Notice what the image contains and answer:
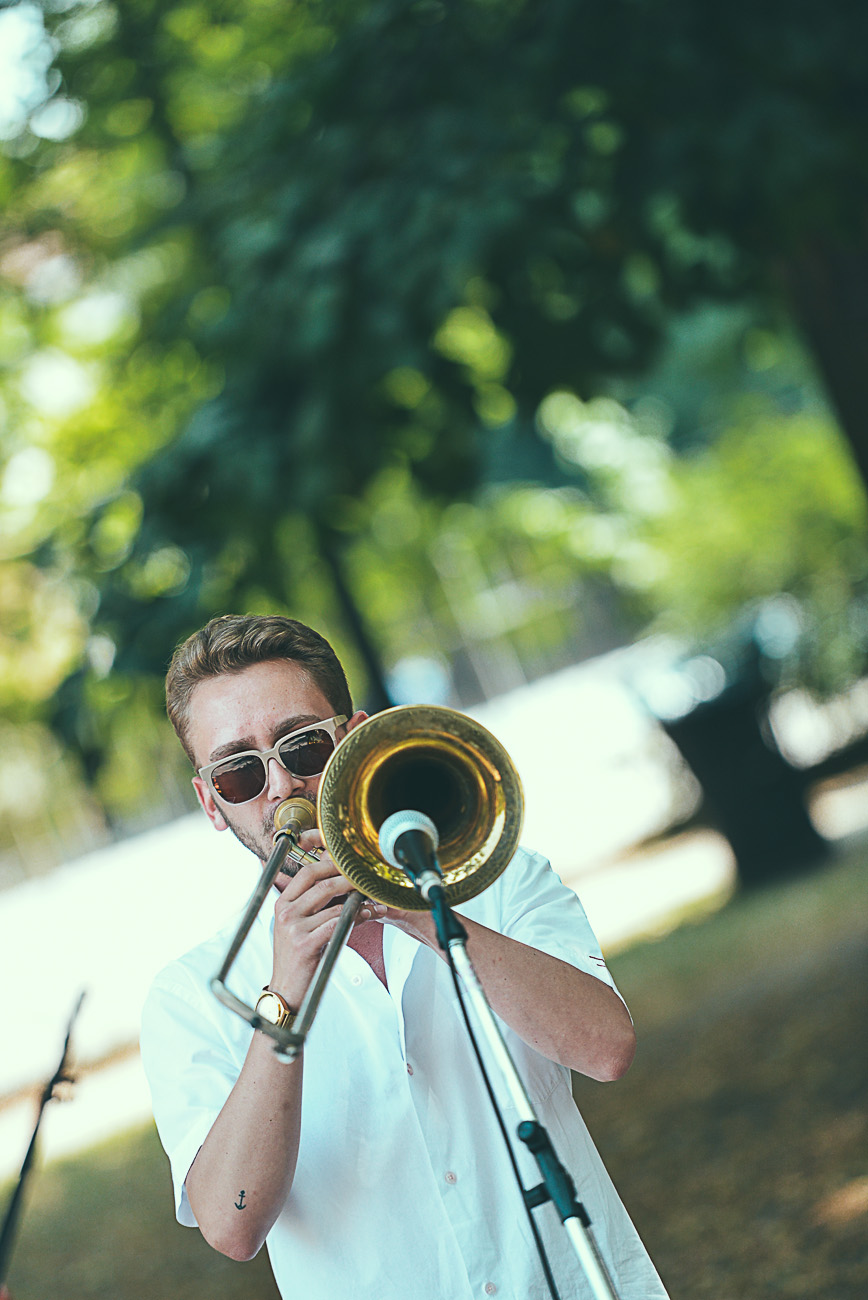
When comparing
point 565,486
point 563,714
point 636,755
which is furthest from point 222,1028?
point 563,714

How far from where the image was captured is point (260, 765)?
69.5 inches

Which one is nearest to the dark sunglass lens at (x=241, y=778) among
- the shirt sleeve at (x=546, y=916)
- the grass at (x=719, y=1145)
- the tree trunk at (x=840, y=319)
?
the shirt sleeve at (x=546, y=916)

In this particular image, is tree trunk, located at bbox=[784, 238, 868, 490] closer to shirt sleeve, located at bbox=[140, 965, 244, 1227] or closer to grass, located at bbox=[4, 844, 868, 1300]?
grass, located at bbox=[4, 844, 868, 1300]

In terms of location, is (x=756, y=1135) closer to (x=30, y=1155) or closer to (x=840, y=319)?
(x=840, y=319)

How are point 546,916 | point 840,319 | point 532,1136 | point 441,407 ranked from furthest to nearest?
point 840,319
point 441,407
point 546,916
point 532,1136

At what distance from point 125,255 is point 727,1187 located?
517 centimetres

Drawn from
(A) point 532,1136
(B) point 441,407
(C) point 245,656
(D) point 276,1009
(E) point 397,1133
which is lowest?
(A) point 532,1136

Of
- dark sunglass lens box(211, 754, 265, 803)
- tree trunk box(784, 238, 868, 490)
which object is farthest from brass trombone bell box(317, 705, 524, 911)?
tree trunk box(784, 238, 868, 490)

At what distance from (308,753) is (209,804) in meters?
0.16

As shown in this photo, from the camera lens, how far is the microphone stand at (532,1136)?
1.48m

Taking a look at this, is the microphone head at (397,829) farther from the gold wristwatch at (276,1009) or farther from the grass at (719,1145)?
the grass at (719,1145)

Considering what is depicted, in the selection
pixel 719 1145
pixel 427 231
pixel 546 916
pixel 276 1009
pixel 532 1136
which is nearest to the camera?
pixel 532 1136

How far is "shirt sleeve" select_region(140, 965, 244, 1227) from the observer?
178cm

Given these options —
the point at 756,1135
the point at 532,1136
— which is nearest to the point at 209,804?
the point at 532,1136
